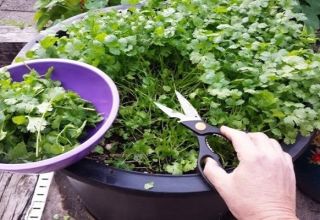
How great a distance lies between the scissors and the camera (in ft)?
2.75

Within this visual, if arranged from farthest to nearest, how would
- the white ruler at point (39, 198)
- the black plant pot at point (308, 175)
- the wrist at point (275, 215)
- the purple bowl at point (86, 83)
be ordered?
the black plant pot at point (308, 175), the white ruler at point (39, 198), the purple bowl at point (86, 83), the wrist at point (275, 215)

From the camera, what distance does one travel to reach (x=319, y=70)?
0.94 m

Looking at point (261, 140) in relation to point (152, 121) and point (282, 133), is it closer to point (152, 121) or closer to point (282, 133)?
point (282, 133)

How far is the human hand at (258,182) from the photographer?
2.40ft

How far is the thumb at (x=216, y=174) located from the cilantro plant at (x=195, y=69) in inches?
2.7

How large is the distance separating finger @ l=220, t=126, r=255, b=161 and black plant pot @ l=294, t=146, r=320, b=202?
507 millimetres

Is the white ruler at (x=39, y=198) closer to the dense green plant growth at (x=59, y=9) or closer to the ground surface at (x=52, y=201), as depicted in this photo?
the ground surface at (x=52, y=201)

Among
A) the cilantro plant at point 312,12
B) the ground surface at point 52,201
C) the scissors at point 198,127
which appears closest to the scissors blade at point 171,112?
the scissors at point 198,127

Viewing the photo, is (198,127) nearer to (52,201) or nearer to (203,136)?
(203,136)

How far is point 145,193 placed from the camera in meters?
0.82

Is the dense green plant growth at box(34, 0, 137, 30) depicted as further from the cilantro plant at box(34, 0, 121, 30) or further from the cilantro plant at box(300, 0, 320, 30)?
the cilantro plant at box(300, 0, 320, 30)

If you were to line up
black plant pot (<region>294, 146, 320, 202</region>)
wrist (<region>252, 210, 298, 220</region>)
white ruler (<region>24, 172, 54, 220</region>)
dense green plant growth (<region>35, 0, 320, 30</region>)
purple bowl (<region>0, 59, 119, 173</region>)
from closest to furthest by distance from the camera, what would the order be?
wrist (<region>252, 210, 298, 220</region>), purple bowl (<region>0, 59, 119, 173</region>), white ruler (<region>24, 172, 54, 220</region>), black plant pot (<region>294, 146, 320, 202</region>), dense green plant growth (<region>35, 0, 320, 30</region>)

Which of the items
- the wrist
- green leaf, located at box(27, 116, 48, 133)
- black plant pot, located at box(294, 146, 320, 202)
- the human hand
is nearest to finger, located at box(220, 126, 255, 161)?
the human hand

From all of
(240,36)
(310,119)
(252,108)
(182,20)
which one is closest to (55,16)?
(182,20)
